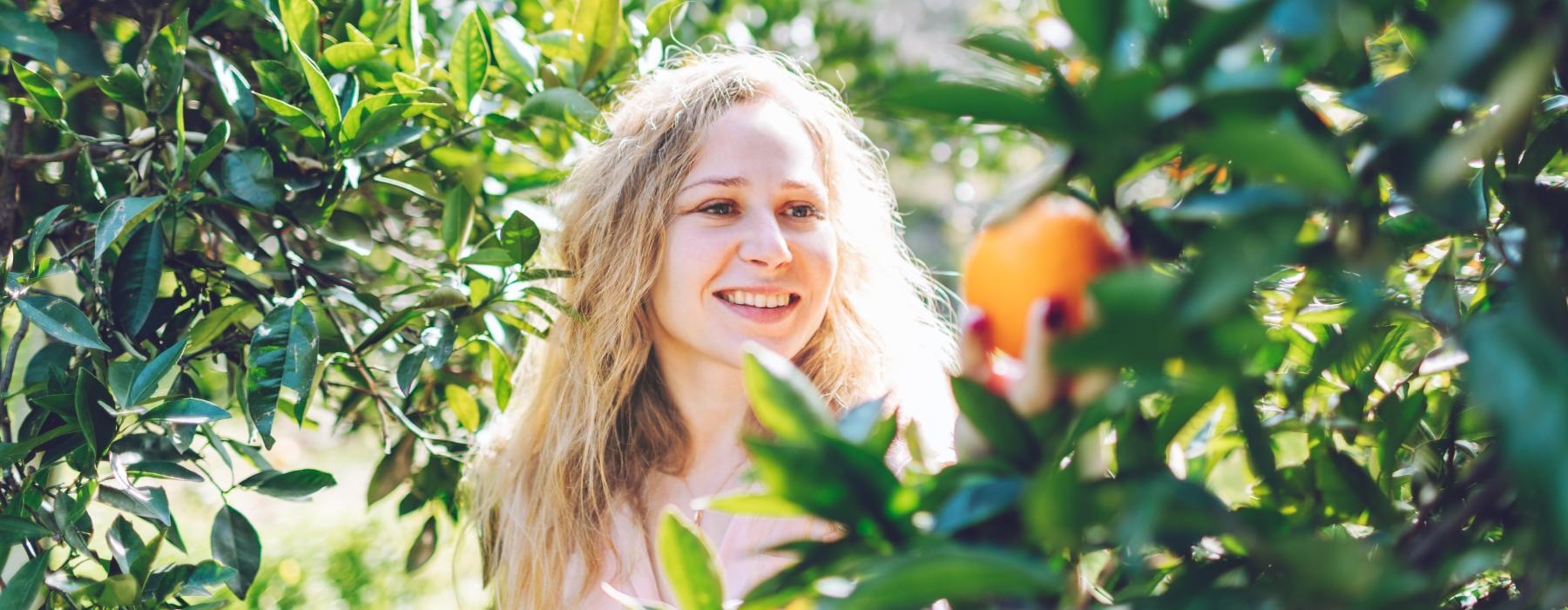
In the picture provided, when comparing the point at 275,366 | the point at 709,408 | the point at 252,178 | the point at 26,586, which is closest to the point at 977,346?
the point at 275,366

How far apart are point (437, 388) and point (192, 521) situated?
1932 mm


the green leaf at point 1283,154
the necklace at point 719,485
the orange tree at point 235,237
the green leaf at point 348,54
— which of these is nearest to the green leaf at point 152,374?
→ the orange tree at point 235,237

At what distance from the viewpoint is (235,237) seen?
4.32 ft

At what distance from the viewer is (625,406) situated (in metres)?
1.80

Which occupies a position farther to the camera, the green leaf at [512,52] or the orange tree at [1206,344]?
the green leaf at [512,52]

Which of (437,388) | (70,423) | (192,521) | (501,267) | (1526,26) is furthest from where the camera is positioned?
(192,521)

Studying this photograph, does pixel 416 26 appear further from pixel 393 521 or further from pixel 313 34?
pixel 393 521

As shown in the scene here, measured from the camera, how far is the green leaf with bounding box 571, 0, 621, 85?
55.9 inches

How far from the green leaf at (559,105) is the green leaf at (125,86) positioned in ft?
1.40

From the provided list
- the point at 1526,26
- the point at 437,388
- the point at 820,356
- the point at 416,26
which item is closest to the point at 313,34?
the point at 416,26

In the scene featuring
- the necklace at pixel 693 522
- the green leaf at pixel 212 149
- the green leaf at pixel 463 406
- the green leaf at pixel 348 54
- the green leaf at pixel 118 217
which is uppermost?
the green leaf at pixel 348 54

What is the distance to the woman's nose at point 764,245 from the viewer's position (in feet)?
5.03

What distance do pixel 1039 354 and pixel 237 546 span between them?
1.04m

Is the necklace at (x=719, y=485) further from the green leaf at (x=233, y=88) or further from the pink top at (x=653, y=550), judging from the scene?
the green leaf at (x=233, y=88)
